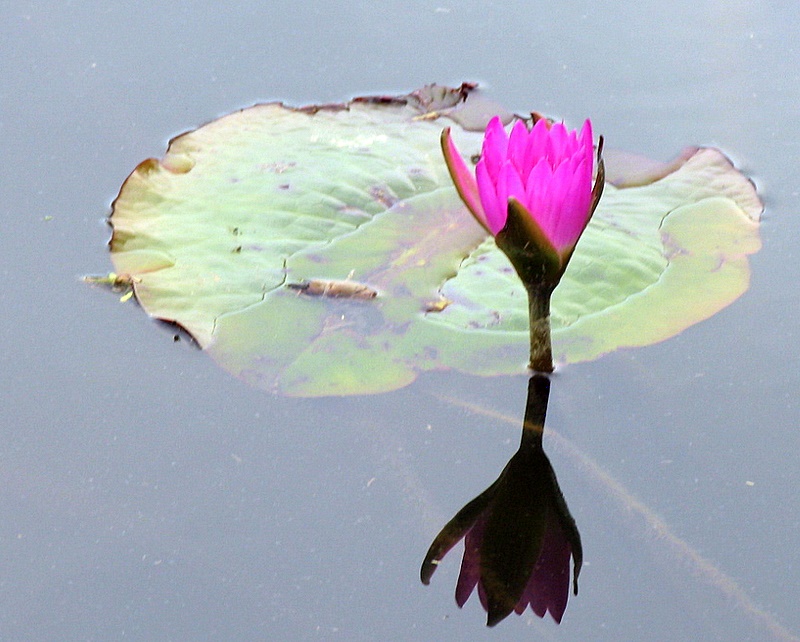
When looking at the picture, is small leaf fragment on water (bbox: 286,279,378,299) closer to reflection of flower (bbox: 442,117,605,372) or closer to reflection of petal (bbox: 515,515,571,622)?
reflection of flower (bbox: 442,117,605,372)

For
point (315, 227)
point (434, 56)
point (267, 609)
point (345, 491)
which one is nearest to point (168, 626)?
point (267, 609)

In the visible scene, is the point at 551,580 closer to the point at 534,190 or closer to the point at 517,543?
the point at 517,543

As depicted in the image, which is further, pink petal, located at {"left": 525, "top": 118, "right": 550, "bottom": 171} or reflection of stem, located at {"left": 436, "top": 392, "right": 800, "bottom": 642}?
pink petal, located at {"left": 525, "top": 118, "right": 550, "bottom": 171}

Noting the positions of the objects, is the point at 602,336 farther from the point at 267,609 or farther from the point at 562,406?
the point at 267,609

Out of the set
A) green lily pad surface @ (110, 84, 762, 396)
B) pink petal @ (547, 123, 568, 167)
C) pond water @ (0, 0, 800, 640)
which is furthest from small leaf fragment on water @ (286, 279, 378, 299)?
pink petal @ (547, 123, 568, 167)

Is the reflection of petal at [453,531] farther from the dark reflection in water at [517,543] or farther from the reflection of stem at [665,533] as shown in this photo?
the reflection of stem at [665,533]

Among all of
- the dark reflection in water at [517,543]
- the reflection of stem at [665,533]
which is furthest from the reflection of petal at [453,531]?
the reflection of stem at [665,533]
